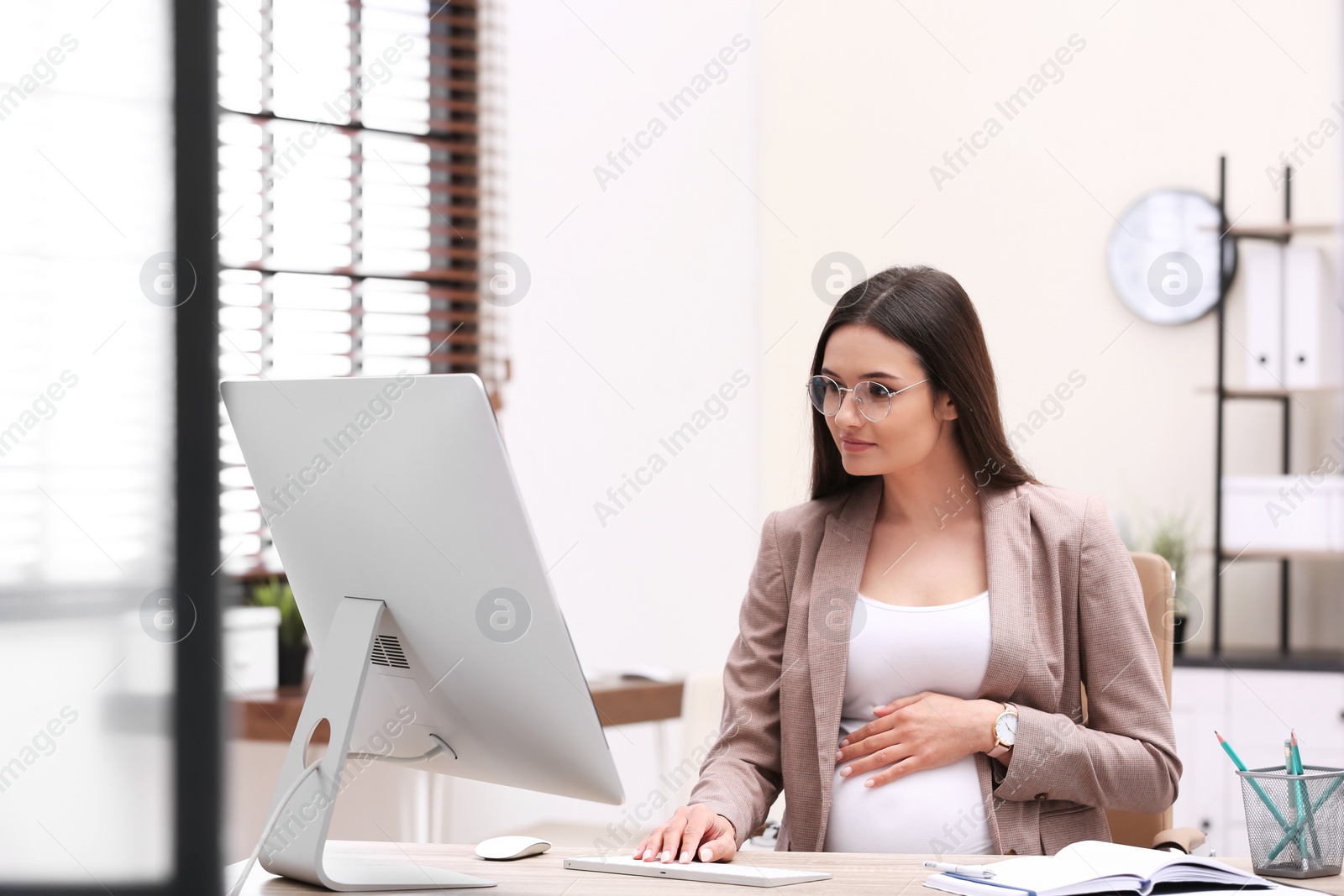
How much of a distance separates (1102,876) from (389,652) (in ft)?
2.28

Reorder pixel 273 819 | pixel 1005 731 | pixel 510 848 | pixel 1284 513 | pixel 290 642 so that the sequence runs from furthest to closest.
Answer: pixel 1284 513, pixel 290 642, pixel 1005 731, pixel 510 848, pixel 273 819

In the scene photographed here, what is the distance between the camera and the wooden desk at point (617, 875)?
1.16m

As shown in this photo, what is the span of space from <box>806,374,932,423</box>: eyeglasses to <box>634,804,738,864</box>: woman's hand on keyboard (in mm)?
526

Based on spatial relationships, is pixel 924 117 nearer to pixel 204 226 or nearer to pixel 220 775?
pixel 204 226

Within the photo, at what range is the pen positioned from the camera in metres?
1.15

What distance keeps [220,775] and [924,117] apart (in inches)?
107

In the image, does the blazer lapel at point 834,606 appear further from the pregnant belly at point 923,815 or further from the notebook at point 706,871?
the notebook at point 706,871

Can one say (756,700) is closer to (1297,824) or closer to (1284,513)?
(1297,824)

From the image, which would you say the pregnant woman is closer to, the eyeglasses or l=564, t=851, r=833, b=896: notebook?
the eyeglasses

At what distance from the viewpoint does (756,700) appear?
163 cm

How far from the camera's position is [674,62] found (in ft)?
12.0

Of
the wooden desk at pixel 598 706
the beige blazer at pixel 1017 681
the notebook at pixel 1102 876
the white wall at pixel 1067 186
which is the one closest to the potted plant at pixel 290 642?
the wooden desk at pixel 598 706

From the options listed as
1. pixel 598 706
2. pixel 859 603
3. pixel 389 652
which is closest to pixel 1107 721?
pixel 859 603

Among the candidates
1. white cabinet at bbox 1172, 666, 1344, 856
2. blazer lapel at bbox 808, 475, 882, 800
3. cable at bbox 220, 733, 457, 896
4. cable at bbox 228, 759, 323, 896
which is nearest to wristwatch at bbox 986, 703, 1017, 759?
blazer lapel at bbox 808, 475, 882, 800
